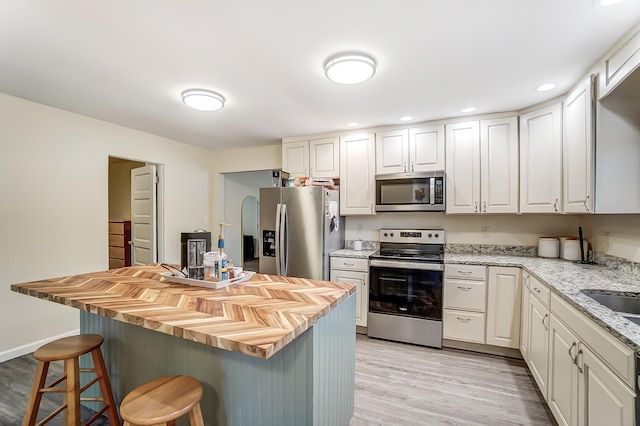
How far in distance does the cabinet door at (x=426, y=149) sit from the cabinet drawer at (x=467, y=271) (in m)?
1.08

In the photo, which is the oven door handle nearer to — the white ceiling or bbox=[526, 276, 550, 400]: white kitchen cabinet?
bbox=[526, 276, 550, 400]: white kitchen cabinet

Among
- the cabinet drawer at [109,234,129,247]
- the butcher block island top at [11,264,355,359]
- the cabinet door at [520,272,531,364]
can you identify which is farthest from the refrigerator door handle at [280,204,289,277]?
the cabinet drawer at [109,234,129,247]

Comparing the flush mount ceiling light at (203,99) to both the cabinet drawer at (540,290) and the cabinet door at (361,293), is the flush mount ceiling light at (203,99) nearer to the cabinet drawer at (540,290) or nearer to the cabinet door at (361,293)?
the cabinet door at (361,293)

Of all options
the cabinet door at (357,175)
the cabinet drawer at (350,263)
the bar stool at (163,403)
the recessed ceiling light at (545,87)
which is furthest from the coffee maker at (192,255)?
the recessed ceiling light at (545,87)

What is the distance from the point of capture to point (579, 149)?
215cm

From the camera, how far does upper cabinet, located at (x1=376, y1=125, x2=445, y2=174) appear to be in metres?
3.17

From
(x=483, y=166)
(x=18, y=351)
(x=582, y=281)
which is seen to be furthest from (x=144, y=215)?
(x=582, y=281)

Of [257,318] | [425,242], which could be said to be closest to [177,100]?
[257,318]

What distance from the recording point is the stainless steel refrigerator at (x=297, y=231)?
321 cm

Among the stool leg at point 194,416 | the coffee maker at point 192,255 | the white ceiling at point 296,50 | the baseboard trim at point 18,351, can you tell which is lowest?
the baseboard trim at point 18,351

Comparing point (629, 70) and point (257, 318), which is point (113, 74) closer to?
point (257, 318)

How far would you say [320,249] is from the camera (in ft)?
10.5

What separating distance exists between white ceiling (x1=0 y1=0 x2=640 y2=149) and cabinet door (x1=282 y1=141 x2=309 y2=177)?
93 cm

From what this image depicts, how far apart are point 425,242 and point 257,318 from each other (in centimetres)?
269
